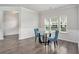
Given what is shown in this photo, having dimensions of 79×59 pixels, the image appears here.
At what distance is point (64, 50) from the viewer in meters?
2.86

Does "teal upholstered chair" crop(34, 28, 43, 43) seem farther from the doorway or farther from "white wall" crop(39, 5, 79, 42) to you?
the doorway

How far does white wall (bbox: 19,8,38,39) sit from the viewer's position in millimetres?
2914

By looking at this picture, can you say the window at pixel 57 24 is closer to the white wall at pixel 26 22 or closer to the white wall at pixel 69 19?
the white wall at pixel 69 19

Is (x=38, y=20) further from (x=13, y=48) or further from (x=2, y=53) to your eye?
(x=2, y=53)

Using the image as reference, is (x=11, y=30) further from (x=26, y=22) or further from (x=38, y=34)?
(x=38, y=34)

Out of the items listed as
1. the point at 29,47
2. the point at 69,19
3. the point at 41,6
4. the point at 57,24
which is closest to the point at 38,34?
the point at 29,47

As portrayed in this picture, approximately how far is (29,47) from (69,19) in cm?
134

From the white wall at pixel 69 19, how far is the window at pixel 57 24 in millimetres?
97

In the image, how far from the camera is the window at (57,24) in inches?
113

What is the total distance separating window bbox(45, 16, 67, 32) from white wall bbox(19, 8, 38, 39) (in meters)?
0.33

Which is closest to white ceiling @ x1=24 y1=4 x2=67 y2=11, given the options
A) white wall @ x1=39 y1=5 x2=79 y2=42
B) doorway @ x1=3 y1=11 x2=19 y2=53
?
white wall @ x1=39 y1=5 x2=79 y2=42

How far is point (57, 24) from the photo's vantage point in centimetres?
287
